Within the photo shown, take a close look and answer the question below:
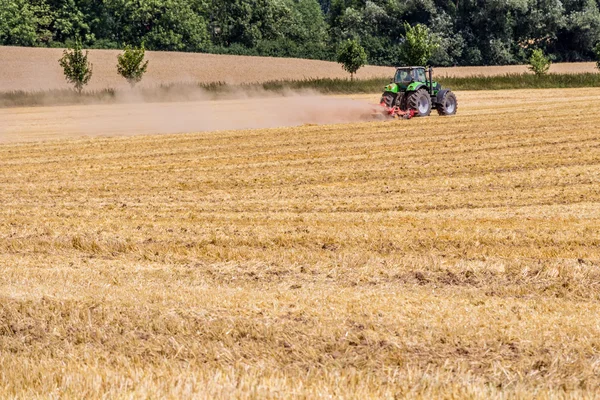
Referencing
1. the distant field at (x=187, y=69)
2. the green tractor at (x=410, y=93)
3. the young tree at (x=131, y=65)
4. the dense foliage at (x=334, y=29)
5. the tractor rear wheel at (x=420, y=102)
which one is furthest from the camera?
the dense foliage at (x=334, y=29)

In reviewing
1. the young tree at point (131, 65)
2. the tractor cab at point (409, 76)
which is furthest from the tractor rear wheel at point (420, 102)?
the young tree at point (131, 65)

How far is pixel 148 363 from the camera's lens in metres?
5.34

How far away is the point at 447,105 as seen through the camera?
28391 mm

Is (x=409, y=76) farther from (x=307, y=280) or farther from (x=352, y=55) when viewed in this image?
(x=352, y=55)

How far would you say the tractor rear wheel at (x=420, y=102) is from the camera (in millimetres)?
26547

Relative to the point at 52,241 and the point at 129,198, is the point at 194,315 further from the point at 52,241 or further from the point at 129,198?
the point at 129,198

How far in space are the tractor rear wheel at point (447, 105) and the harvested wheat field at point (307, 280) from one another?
11419mm

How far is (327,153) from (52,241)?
31.4 feet

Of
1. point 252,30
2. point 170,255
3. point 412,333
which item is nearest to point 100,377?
point 412,333

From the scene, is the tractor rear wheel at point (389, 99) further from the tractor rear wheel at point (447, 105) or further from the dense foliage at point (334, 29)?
the dense foliage at point (334, 29)

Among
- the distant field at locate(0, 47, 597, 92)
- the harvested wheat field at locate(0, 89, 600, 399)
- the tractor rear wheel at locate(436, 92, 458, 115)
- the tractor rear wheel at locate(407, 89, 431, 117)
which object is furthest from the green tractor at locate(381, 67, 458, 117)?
the distant field at locate(0, 47, 597, 92)

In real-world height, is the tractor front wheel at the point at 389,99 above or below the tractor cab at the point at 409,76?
below

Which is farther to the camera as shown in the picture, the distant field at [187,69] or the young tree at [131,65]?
the distant field at [187,69]

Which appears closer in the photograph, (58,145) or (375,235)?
(375,235)
